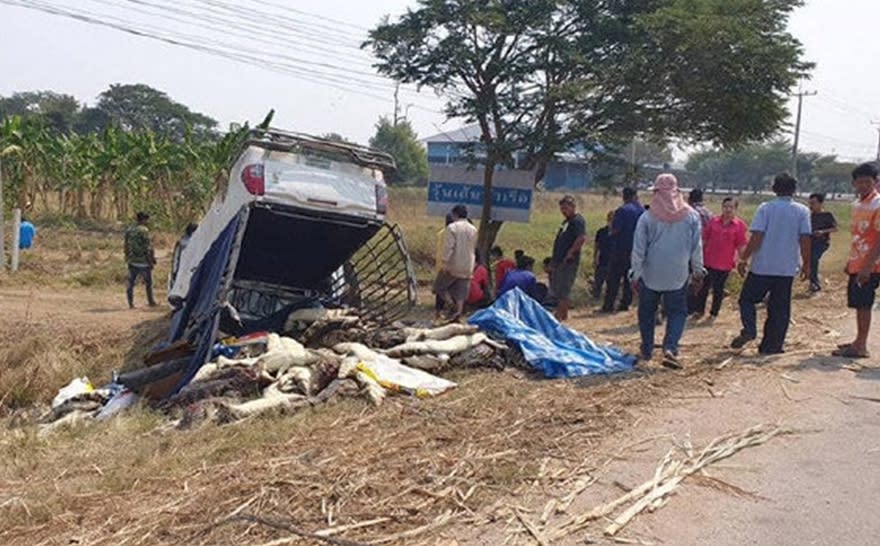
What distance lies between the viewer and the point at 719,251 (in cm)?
1191

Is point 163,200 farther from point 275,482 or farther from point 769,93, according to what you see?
point 275,482

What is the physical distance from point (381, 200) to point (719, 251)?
4.90 metres

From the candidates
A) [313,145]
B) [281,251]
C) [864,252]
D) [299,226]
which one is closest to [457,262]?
[281,251]

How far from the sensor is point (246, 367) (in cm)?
772

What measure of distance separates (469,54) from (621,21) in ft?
8.57

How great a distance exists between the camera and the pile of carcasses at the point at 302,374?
23.3 feet

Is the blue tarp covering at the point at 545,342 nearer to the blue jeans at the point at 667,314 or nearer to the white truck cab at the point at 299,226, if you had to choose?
the blue jeans at the point at 667,314

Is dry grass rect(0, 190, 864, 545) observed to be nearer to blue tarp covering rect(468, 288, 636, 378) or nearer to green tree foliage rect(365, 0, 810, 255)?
blue tarp covering rect(468, 288, 636, 378)

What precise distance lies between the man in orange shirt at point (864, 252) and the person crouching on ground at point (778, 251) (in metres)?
0.46

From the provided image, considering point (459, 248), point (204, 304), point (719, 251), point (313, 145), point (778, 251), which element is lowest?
point (204, 304)

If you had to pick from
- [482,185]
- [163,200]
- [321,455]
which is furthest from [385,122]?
[321,455]

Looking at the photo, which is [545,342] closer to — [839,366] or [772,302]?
[772,302]

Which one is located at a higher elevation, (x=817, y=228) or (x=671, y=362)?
(x=817, y=228)

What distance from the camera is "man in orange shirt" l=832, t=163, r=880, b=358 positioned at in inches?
325
